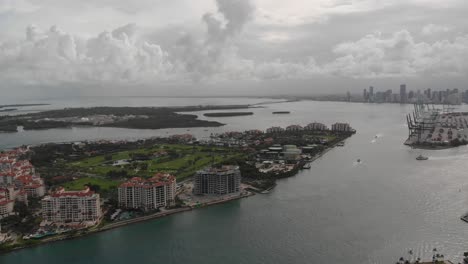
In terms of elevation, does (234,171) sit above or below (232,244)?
above

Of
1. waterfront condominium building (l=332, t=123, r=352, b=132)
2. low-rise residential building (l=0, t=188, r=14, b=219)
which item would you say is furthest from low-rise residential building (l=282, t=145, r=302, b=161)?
low-rise residential building (l=0, t=188, r=14, b=219)

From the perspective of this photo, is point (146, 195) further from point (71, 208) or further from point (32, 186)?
point (32, 186)

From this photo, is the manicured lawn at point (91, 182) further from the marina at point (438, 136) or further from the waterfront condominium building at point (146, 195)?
the marina at point (438, 136)

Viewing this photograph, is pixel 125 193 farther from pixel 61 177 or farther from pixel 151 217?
pixel 61 177

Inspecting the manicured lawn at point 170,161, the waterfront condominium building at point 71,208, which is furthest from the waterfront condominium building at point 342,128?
the waterfront condominium building at point 71,208

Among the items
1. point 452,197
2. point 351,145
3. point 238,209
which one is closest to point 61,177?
point 238,209

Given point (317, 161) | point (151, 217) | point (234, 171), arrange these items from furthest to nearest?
point (317, 161)
point (234, 171)
point (151, 217)
